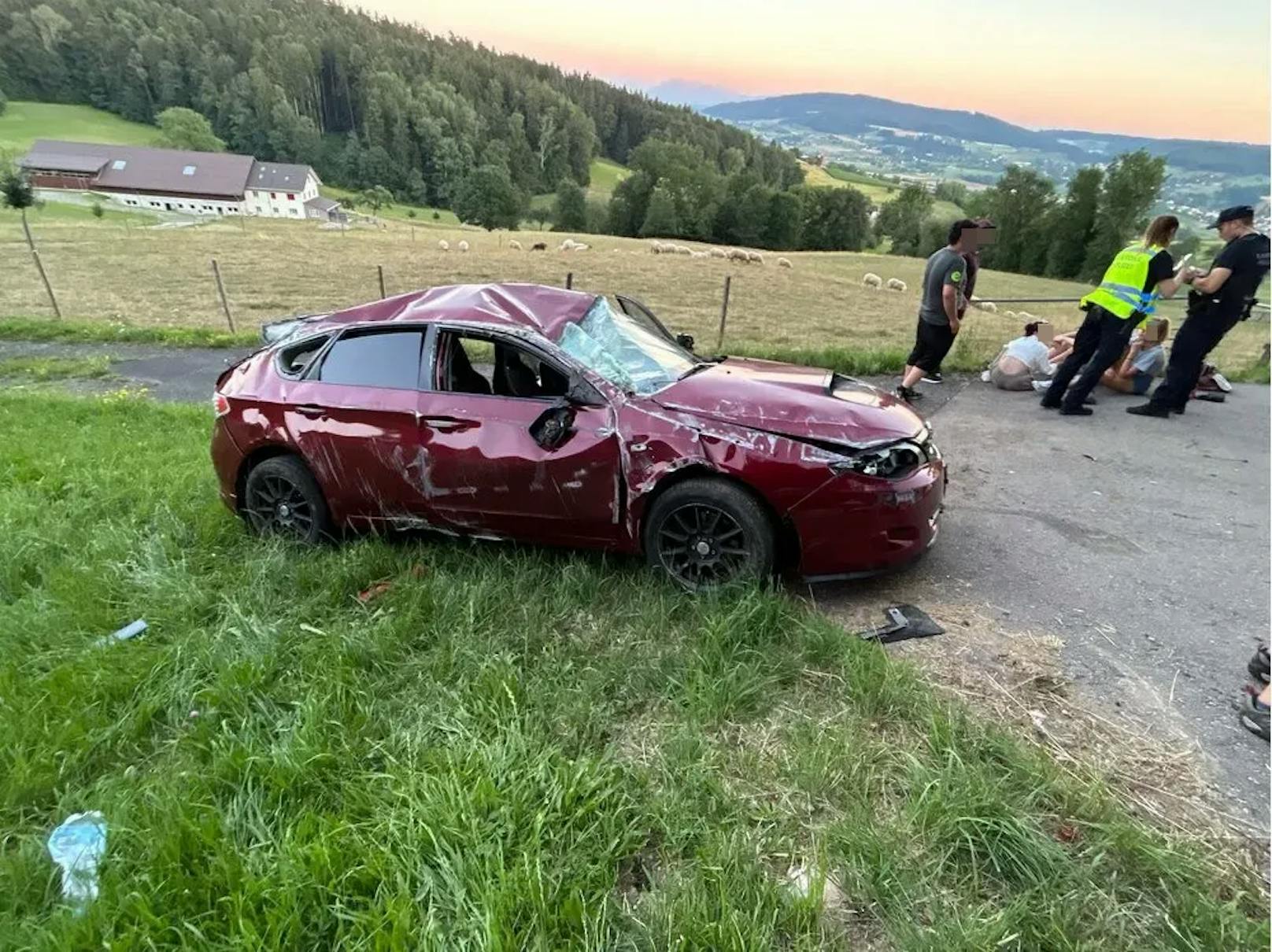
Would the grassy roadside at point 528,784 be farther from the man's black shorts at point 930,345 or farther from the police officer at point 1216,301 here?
the police officer at point 1216,301

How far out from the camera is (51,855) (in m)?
2.23

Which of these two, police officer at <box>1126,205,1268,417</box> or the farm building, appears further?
the farm building

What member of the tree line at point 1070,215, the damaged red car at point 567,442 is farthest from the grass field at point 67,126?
the damaged red car at point 567,442

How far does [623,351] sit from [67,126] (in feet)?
374

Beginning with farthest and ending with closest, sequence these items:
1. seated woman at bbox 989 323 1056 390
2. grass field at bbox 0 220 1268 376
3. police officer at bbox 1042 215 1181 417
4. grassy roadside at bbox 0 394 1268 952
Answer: grass field at bbox 0 220 1268 376 < seated woman at bbox 989 323 1056 390 < police officer at bbox 1042 215 1181 417 < grassy roadside at bbox 0 394 1268 952

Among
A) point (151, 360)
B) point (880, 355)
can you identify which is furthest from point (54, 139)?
point (880, 355)

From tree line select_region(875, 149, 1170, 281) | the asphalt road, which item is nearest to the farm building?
tree line select_region(875, 149, 1170, 281)

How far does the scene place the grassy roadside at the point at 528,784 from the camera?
6.48 ft

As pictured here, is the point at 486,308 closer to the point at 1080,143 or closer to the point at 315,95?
the point at 1080,143

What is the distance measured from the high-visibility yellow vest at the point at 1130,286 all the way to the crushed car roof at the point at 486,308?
5.06 metres

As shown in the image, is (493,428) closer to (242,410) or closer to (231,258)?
(242,410)

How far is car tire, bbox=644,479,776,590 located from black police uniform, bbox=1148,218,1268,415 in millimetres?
5627

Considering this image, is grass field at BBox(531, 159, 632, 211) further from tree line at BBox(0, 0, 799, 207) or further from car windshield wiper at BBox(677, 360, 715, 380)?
car windshield wiper at BBox(677, 360, 715, 380)

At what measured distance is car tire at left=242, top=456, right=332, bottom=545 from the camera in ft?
13.9
